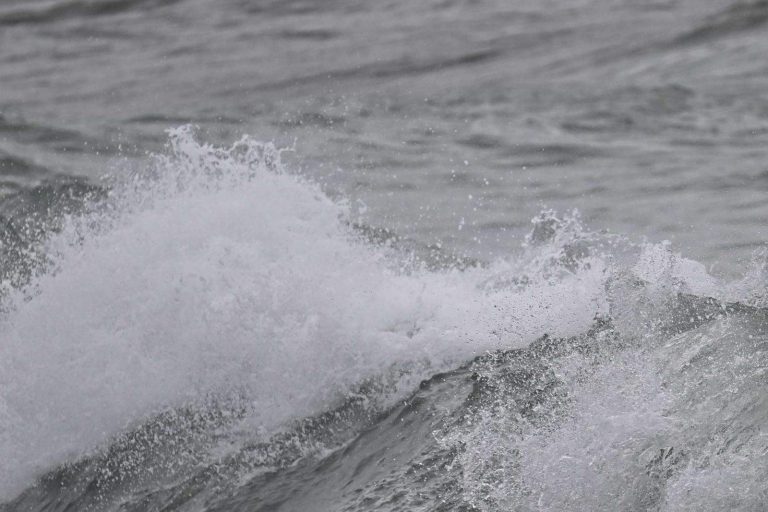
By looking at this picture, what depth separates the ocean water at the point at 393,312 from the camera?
154 inches

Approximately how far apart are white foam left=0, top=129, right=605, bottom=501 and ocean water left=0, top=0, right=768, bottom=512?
1 cm

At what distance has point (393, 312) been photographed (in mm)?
4969

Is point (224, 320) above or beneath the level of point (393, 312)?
above

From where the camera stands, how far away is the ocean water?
391cm

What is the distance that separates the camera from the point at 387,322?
192 inches

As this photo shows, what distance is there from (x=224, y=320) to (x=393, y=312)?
2.14ft

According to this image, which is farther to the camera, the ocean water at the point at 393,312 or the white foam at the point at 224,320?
the white foam at the point at 224,320

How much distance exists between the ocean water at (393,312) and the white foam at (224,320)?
0.01 meters

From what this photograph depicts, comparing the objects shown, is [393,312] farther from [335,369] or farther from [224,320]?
[224,320]

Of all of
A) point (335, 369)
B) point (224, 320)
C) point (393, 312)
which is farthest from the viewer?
point (393, 312)

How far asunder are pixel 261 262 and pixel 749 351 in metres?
1.88

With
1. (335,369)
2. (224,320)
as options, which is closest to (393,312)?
(335,369)

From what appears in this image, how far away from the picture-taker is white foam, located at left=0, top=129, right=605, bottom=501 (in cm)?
473

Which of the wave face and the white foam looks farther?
Answer: the white foam
